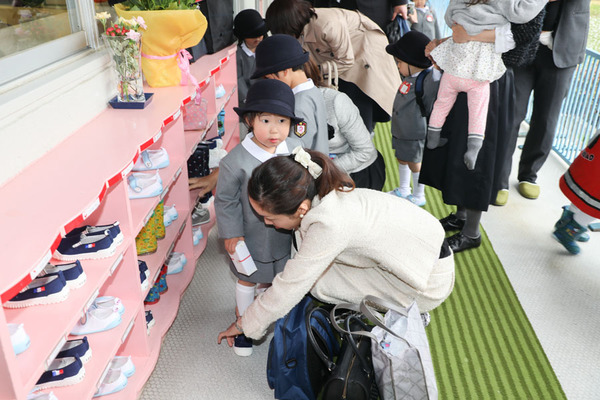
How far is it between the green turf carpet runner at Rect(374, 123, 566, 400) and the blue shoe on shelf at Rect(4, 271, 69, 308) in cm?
165

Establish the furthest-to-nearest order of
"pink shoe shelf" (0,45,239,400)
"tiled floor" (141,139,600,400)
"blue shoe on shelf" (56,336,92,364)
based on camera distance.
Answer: "tiled floor" (141,139,600,400) → "blue shoe on shelf" (56,336,92,364) → "pink shoe shelf" (0,45,239,400)

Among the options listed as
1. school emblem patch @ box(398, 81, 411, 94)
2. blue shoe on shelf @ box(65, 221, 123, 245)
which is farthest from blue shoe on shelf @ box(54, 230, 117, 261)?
school emblem patch @ box(398, 81, 411, 94)

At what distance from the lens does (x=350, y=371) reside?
2.16 m

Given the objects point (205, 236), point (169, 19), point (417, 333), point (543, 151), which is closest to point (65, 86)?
point (169, 19)

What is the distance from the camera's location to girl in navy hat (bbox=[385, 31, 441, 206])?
10.9ft

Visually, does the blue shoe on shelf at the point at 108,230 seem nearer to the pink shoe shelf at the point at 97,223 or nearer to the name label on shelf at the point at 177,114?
the pink shoe shelf at the point at 97,223

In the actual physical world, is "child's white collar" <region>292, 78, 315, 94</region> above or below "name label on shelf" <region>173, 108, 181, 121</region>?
above

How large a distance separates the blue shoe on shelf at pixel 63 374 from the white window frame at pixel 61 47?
38.1 inches

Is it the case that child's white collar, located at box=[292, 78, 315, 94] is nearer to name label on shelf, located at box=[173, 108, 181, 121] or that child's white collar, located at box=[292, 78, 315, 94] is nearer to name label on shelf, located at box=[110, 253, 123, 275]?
name label on shelf, located at box=[173, 108, 181, 121]

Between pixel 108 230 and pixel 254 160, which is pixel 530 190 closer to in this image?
pixel 254 160

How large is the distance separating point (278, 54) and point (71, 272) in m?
1.39

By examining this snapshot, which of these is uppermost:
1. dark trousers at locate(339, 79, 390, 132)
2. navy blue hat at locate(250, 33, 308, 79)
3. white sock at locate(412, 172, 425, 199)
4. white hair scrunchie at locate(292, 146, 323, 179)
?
navy blue hat at locate(250, 33, 308, 79)

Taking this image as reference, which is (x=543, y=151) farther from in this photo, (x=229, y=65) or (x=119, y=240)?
(x=119, y=240)

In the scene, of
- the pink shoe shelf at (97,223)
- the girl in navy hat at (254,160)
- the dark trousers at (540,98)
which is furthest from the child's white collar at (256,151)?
the dark trousers at (540,98)
